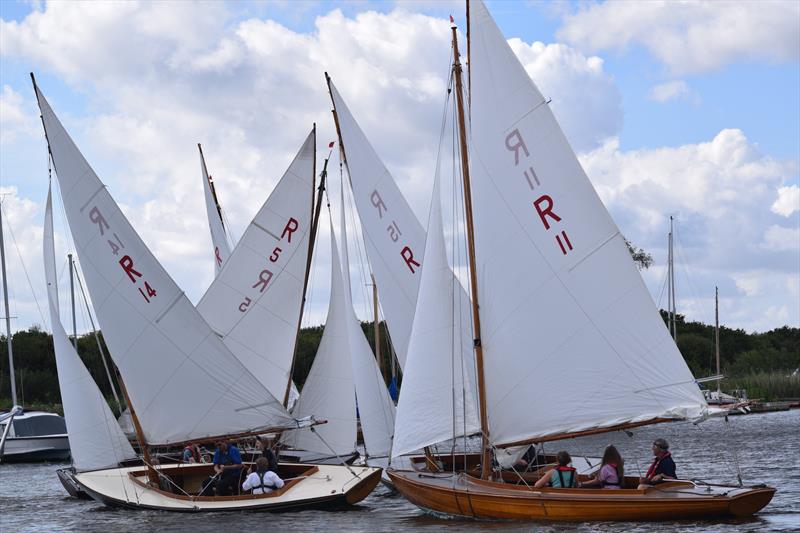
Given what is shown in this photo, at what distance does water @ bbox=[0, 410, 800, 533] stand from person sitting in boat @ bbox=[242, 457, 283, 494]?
531 mm

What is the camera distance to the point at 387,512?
25.9 metres

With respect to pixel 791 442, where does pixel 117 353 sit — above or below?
above

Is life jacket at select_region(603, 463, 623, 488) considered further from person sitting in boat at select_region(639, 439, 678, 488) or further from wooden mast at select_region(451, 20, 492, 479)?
wooden mast at select_region(451, 20, 492, 479)

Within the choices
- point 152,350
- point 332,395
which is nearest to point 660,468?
point 332,395

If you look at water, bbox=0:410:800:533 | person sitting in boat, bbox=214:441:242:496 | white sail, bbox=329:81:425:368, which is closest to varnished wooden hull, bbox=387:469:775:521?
water, bbox=0:410:800:533

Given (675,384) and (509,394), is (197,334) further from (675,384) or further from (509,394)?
(675,384)

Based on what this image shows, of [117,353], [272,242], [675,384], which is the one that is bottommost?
[675,384]

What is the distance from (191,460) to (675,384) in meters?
15.6

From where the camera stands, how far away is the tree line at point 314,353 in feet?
230

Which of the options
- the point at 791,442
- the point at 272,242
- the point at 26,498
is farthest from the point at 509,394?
the point at 791,442

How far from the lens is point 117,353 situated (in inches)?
1050

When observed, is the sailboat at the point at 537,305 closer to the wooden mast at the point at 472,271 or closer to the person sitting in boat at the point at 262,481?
the wooden mast at the point at 472,271

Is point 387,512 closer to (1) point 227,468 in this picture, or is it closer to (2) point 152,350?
(1) point 227,468

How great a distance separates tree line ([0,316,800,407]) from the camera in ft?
230
